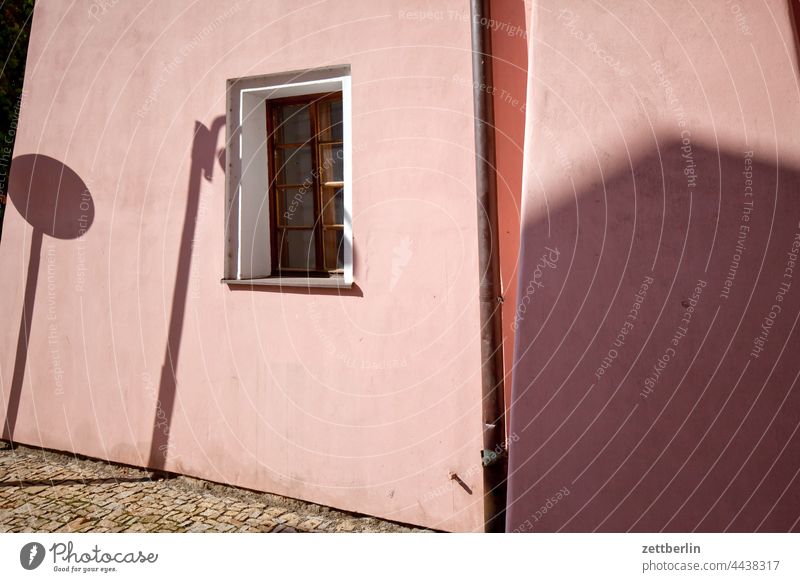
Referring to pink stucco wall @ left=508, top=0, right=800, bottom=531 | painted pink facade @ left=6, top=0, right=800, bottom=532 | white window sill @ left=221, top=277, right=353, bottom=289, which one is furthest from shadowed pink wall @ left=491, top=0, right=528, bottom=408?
white window sill @ left=221, top=277, right=353, bottom=289

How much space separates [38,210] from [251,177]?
2.23 m

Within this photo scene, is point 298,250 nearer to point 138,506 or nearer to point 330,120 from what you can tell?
point 330,120

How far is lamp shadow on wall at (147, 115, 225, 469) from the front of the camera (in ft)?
14.6

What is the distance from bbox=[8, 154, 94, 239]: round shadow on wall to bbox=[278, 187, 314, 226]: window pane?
1.70m

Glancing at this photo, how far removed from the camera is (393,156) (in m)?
3.86

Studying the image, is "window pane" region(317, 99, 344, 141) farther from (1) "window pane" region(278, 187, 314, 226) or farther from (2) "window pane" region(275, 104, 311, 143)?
(1) "window pane" region(278, 187, 314, 226)

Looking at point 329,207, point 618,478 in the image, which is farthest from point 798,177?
point 329,207

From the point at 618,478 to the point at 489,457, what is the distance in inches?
32.5

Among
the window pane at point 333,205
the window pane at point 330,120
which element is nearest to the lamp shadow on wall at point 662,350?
the window pane at point 333,205

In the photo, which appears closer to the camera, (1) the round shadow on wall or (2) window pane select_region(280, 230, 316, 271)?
(2) window pane select_region(280, 230, 316, 271)

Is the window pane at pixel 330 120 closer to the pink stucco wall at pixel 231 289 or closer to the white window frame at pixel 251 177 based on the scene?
the white window frame at pixel 251 177

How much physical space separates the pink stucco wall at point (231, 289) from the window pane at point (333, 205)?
347 millimetres

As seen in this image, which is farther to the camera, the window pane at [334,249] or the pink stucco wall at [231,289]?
the window pane at [334,249]

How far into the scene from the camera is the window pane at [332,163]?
429 cm
